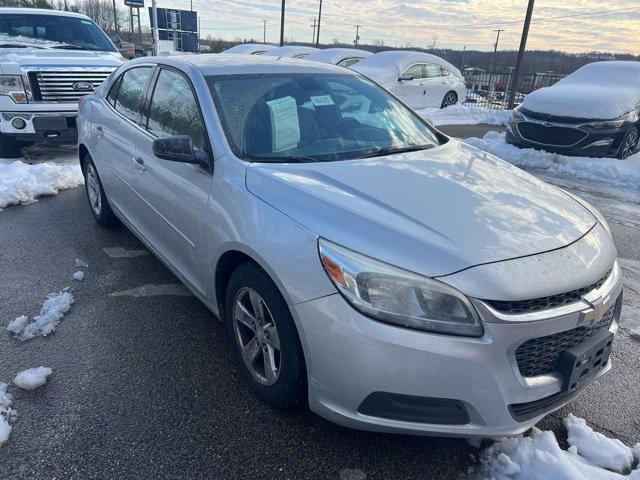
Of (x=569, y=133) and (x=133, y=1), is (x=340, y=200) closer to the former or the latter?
(x=569, y=133)

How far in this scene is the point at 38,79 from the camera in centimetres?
675

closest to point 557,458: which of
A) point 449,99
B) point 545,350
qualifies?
point 545,350

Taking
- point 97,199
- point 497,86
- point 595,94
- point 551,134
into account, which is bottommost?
point 497,86

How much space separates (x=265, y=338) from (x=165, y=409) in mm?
642

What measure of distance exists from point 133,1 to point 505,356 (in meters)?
25.9

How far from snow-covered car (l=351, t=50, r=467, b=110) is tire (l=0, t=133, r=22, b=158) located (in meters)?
8.89

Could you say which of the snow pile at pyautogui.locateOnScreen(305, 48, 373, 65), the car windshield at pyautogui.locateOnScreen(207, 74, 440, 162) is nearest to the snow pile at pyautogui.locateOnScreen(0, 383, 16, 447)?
the car windshield at pyautogui.locateOnScreen(207, 74, 440, 162)

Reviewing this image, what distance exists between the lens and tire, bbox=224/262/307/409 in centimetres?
215

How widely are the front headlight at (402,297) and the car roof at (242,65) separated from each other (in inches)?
70.3

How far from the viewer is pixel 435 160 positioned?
2.94 meters

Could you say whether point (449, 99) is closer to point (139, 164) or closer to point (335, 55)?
point (335, 55)

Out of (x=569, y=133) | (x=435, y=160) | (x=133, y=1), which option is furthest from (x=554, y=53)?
(x=435, y=160)

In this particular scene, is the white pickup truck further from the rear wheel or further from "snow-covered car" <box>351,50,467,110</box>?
"snow-covered car" <box>351,50,467,110</box>

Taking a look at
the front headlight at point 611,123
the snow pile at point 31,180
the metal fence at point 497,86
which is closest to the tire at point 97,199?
the snow pile at point 31,180
